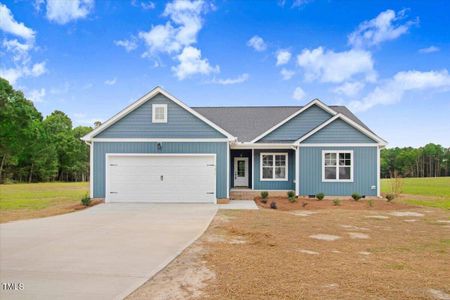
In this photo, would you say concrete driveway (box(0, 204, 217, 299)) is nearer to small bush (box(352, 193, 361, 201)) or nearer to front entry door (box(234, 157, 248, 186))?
small bush (box(352, 193, 361, 201))

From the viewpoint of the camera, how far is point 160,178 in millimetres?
15688

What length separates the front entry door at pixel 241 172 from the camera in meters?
19.8

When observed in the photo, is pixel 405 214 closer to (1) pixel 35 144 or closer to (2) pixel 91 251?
(2) pixel 91 251

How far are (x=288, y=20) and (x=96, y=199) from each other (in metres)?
14.6

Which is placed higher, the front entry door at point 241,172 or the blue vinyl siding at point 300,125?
the blue vinyl siding at point 300,125

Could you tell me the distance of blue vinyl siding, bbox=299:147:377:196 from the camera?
1669 cm

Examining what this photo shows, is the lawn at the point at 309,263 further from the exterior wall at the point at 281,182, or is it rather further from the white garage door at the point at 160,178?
the exterior wall at the point at 281,182

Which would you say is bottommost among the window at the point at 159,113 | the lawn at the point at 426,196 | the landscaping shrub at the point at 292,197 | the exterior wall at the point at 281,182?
the lawn at the point at 426,196

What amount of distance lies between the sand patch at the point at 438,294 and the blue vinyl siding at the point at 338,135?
12.8 meters

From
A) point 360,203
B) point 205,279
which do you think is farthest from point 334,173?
point 205,279

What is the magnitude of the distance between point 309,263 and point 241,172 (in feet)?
46.8

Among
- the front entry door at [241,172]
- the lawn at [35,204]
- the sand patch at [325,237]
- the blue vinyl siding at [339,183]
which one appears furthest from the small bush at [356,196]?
the lawn at [35,204]

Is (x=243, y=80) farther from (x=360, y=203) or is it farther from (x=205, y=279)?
(x=205, y=279)

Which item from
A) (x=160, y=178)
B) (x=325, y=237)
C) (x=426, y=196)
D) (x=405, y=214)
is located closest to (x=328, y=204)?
(x=405, y=214)
